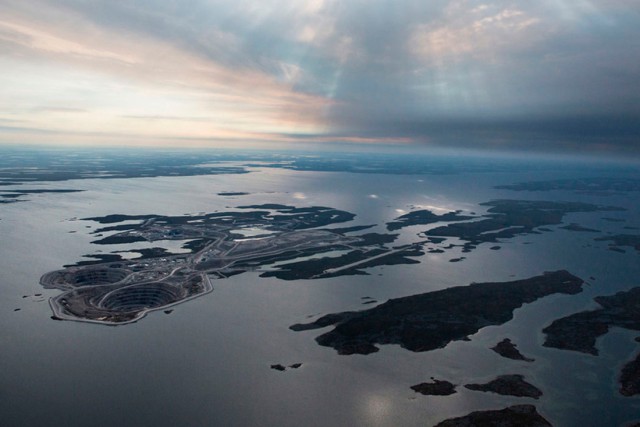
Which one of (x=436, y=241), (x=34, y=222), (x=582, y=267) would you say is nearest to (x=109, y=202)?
(x=34, y=222)

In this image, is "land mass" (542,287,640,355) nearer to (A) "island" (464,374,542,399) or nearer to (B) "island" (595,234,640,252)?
(A) "island" (464,374,542,399)

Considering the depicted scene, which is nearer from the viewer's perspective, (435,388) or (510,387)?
(435,388)

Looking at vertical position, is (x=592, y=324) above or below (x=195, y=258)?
below

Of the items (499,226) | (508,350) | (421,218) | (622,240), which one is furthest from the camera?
(421,218)

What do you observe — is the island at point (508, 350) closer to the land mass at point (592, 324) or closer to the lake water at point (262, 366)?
the lake water at point (262, 366)

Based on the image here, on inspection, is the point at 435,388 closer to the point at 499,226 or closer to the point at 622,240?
the point at 622,240

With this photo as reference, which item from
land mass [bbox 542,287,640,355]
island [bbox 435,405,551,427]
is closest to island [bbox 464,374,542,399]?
island [bbox 435,405,551,427]

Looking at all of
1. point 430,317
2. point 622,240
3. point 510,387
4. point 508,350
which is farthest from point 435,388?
point 622,240

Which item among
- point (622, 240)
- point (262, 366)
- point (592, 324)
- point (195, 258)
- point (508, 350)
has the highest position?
point (195, 258)

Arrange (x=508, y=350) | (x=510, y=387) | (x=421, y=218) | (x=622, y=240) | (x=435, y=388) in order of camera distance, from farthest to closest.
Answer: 1. (x=421, y=218)
2. (x=622, y=240)
3. (x=508, y=350)
4. (x=510, y=387)
5. (x=435, y=388)

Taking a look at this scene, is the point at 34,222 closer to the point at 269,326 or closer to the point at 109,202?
the point at 109,202
